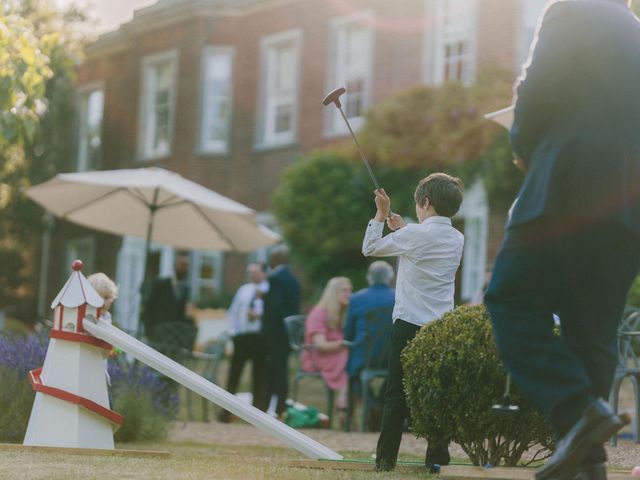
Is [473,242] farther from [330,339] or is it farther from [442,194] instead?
[442,194]

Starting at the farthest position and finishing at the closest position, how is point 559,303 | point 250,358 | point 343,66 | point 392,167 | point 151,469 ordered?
point 343,66 < point 392,167 < point 250,358 < point 151,469 < point 559,303

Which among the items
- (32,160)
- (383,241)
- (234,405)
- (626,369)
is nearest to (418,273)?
(383,241)

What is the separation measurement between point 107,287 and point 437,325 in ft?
11.3

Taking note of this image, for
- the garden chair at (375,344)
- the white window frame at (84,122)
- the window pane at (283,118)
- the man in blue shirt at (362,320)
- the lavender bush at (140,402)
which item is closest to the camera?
the lavender bush at (140,402)

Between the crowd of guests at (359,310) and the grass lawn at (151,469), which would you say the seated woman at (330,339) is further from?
the grass lawn at (151,469)

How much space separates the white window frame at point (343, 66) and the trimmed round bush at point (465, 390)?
16.5 metres

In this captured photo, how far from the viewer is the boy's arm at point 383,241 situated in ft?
20.9

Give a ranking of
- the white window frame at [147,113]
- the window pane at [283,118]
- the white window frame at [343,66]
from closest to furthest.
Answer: the white window frame at [343,66], the window pane at [283,118], the white window frame at [147,113]

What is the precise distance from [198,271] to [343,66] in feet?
17.6

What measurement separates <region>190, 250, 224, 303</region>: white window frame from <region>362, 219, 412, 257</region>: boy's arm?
19473mm

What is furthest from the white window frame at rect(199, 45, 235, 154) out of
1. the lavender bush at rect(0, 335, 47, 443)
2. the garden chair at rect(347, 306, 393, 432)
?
the lavender bush at rect(0, 335, 47, 443)

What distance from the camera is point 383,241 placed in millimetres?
6398

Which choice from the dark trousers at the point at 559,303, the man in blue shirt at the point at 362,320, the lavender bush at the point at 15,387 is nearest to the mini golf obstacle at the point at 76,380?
the lavender bush at the point at 15,387

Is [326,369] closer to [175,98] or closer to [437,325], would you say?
[437,325]
